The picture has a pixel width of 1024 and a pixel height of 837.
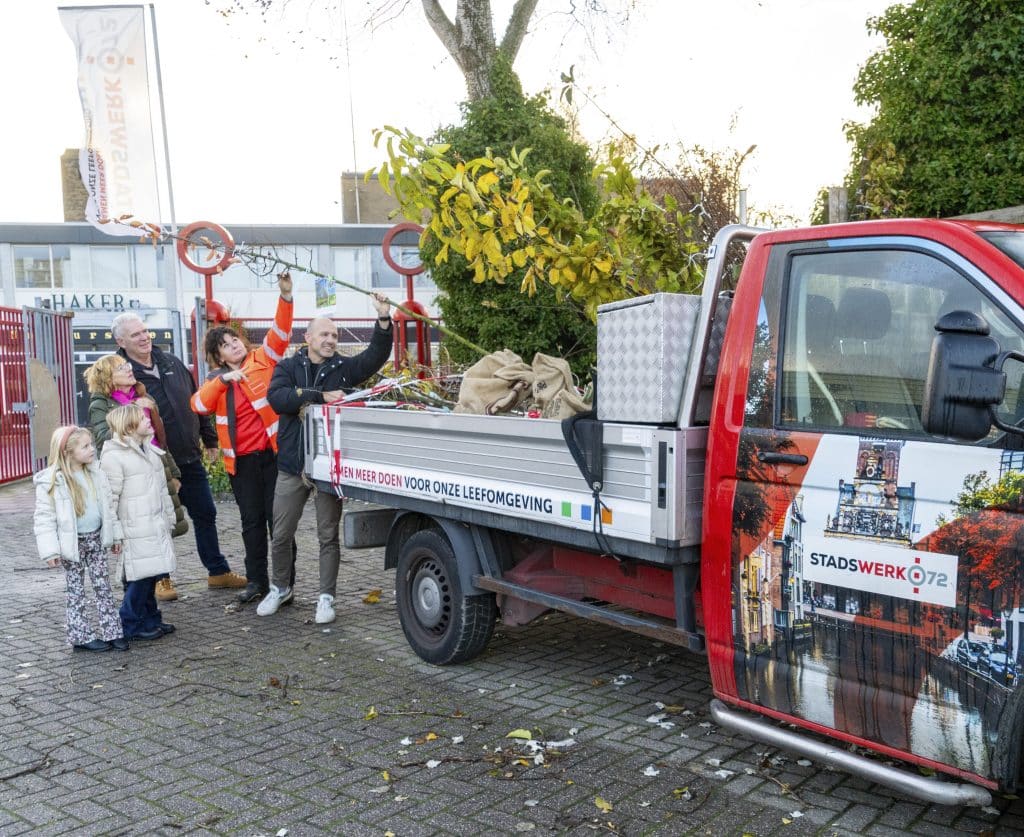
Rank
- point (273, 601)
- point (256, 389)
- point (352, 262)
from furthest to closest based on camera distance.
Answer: point (352, 262)
point (256, 389)
point (273, 601)

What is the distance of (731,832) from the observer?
3.47m

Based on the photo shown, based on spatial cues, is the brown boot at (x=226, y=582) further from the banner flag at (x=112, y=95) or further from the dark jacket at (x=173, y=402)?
the banner flag at (x=112, y=95)

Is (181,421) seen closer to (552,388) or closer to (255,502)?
(255,502)

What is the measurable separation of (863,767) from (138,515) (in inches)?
181

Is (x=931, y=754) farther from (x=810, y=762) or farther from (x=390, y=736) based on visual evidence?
(x=390, y=736)

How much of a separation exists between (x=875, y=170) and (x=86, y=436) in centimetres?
639

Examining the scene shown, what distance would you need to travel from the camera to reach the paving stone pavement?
3.64 metres

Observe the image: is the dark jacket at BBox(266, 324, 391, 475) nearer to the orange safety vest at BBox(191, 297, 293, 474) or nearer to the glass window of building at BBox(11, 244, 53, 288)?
the orange safety vest at BBox(191, 297, 293, 474)

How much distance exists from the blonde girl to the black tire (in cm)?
187

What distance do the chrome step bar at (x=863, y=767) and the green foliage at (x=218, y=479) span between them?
9011 mm

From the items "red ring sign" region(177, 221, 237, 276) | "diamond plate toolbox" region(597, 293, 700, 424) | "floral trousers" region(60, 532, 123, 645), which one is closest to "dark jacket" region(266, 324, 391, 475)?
"floral trousers" region(60, 532, 123, 645)

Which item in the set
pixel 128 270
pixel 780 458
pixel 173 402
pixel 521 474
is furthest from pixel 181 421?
pixel 128 270

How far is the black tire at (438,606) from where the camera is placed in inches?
205

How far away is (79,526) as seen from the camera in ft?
19.5
